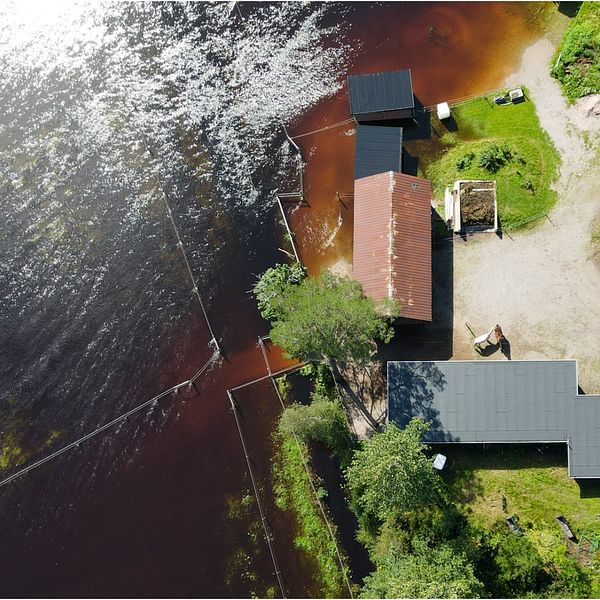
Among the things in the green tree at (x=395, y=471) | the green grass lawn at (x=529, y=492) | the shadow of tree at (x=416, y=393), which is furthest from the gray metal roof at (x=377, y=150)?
the green grass lawn at (x=529, y=492)

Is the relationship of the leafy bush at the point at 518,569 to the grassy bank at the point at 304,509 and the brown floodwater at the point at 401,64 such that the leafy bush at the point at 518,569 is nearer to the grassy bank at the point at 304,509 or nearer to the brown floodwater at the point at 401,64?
the grassy bank at the point at 304,509

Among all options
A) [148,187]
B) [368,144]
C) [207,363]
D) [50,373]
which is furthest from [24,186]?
[368,144]

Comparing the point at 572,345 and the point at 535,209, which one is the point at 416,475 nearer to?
the point at 572,345

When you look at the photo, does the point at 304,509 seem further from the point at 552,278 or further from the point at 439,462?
the point at 552,278

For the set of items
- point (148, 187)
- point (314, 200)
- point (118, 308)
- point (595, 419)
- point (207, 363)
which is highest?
point (148, 187)

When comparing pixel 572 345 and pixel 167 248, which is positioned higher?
pixel 167 248

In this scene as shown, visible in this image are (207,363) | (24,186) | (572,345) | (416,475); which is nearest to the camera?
(416,475)

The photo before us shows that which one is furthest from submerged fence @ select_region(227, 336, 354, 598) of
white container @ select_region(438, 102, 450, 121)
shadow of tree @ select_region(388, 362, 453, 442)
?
white container @ select_region(438, 102, 450, 121)
